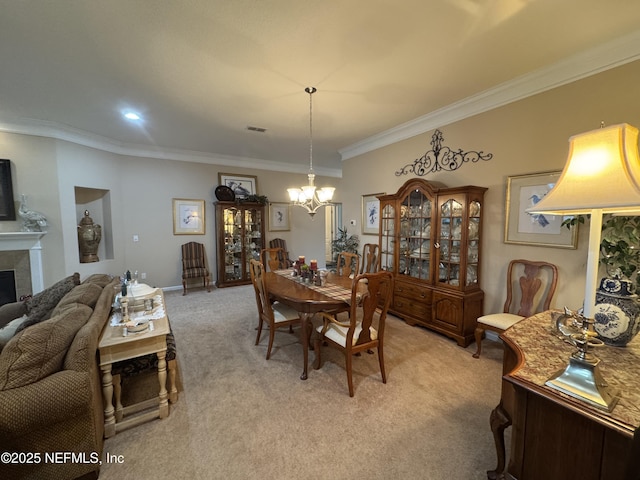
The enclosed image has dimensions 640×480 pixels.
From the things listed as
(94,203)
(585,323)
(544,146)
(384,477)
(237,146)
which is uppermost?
(237,146)

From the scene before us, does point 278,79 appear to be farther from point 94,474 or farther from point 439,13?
point 94,474

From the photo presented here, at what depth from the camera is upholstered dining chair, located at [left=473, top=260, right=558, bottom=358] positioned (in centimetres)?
249

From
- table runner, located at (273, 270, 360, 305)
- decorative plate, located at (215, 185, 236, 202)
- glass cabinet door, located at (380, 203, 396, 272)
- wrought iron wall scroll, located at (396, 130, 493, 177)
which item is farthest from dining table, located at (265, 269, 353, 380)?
decorative plate, located at (215, 185, 236, 202)

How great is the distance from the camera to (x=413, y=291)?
3410mm

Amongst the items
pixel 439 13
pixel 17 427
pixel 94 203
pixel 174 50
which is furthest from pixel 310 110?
pixel 94 203

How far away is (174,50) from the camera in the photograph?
212 cm

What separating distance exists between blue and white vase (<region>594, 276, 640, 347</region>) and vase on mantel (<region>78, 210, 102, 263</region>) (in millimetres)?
6068

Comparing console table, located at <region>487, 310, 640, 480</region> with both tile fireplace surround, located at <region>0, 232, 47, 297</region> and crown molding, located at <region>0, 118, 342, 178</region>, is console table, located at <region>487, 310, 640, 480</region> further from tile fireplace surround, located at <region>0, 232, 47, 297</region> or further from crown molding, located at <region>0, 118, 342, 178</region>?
crown molding, located at <region>0, 118, 342, 178</region>

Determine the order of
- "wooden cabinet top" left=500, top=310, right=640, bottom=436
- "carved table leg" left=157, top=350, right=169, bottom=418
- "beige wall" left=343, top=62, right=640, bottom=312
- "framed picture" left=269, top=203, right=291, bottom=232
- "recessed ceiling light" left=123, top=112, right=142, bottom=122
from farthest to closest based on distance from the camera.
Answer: "framed picture" left=269, top=203, right=291, bottom=232 → "recessed ceiling light" left=123, top=112, right=142, bottom=122 → "beige wall" left=343, top=62, right=640, bottom=312 → "carved table leg" left=157, top=350, right=169, bottom=418 → "wooden cabinet top" left=500, top=310, right=640, bottom=436

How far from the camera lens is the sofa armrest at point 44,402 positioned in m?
1.23

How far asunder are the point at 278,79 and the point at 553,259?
3222mm

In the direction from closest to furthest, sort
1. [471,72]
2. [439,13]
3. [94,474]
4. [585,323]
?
[585,323] → [94,474] → [439,13] → [471,72]

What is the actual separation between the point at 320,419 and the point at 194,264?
4256 mm

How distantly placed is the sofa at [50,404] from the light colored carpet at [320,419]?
254 millimetres
